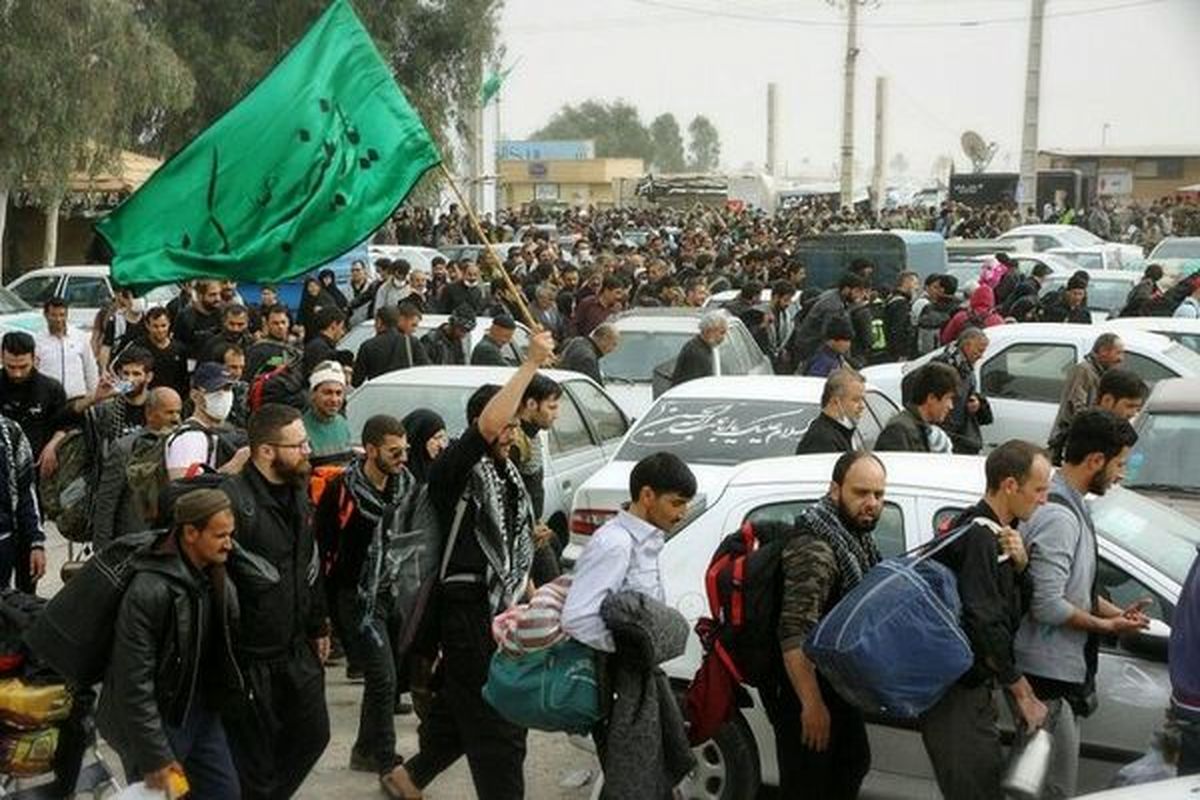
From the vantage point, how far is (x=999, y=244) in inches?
1154

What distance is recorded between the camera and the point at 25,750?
220 inches

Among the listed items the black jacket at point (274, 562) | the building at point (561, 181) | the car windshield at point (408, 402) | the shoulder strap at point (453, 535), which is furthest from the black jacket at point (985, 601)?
the building at point (561, 181)

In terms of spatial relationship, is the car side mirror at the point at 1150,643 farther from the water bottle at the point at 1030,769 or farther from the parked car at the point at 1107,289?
the parked car at the point at 1107,289

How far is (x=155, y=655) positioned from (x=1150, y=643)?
3179 mm

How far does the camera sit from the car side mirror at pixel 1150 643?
18.2 ft

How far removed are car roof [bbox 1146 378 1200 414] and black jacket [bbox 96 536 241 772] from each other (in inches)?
218

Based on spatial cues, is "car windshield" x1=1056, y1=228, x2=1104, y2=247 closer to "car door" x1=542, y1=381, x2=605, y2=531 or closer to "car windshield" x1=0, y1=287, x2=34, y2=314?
"car windshield" x1=0, y1=287, x2=34, y2=314

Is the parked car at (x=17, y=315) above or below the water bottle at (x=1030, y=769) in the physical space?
below

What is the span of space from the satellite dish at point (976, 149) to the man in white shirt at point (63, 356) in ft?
208

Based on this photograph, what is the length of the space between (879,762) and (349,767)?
237 cm

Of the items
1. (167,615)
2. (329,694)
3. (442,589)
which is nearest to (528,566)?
(442,589)

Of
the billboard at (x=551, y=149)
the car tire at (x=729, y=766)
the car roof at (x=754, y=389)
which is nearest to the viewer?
the car tire at (x=729, y=766)

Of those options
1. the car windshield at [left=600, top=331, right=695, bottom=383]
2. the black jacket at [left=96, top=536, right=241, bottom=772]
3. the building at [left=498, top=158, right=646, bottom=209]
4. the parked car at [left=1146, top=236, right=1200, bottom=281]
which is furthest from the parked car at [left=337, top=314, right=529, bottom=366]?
the building at [left=498, top=158, right=646, bottom=209]

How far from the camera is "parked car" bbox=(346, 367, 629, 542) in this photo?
394 inches
